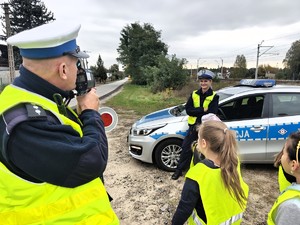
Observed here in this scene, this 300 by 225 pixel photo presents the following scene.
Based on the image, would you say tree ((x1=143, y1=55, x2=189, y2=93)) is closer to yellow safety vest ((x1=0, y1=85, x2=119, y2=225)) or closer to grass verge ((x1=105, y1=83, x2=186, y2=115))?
grass verge ((x1=105, y1=83, x2=186, y2=115))

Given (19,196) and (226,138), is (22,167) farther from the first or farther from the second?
(226,138)

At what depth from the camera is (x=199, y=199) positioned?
178 cm

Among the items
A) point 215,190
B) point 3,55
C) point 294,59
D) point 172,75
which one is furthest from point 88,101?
point 294,59

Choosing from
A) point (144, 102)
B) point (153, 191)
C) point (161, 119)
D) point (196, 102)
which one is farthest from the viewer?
point (144, 102)

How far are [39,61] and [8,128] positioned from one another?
30 centimetres

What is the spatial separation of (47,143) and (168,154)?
3.71 meters

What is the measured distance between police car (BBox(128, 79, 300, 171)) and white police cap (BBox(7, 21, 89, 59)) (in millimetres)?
3483

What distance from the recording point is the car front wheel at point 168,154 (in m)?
4.50

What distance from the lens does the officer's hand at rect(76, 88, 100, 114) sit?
1287 millimetres

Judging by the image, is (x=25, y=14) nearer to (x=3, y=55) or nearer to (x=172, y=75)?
(x=3, y=55)

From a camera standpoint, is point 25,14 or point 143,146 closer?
point 143,146

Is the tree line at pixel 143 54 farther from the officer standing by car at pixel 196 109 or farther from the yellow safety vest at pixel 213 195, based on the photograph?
the yellow safety vest at pixel 213 195

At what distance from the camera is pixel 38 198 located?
1.05m

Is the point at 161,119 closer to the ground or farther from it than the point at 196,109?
closer to the ground
